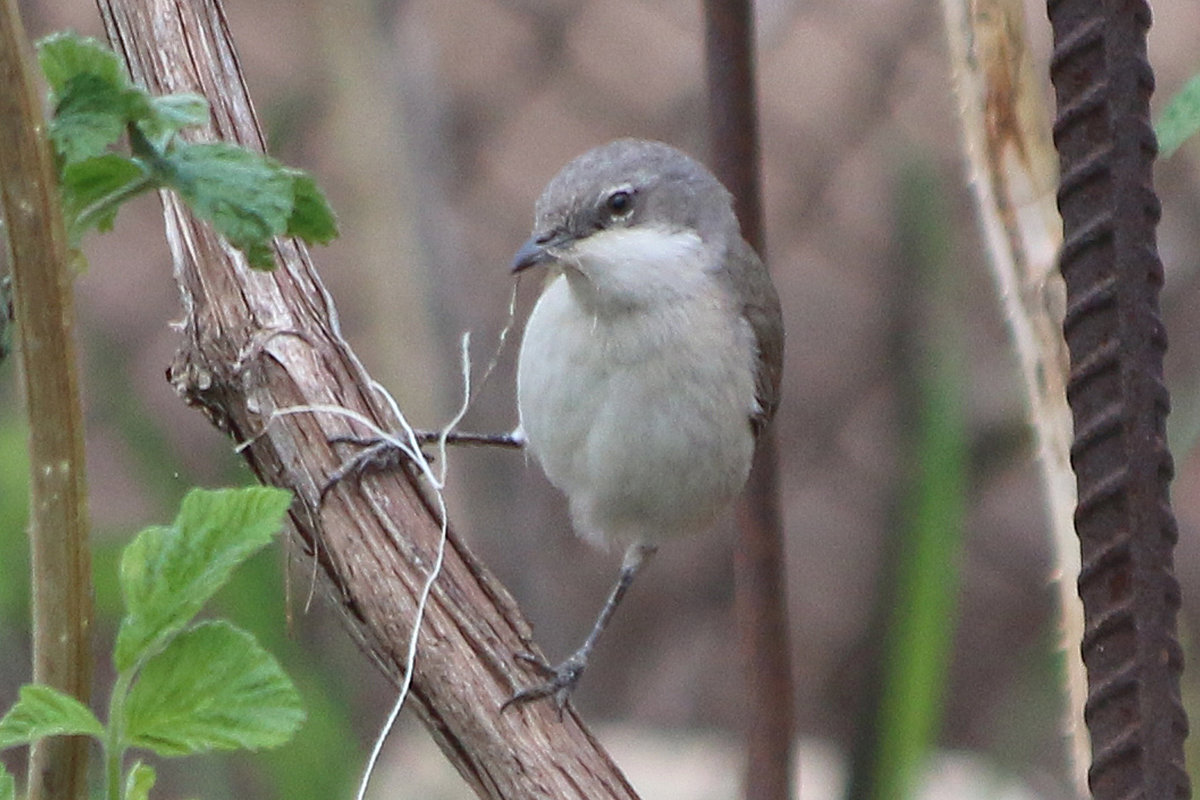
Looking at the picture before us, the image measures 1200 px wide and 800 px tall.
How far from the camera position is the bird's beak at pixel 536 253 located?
1.86 m

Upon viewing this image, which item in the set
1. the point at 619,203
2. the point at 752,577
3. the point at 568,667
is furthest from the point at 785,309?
the point at 752,577

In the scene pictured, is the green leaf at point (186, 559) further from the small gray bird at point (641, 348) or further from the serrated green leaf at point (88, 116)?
the small gray bird at point (641, 348)

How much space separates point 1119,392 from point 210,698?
1.90ft

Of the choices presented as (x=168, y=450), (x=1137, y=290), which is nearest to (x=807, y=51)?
(x=168, y=450)

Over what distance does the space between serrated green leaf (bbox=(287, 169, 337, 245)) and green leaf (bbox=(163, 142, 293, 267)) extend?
3cm

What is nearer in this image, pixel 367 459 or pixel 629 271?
pixel 367 459

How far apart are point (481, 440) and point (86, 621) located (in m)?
1.72

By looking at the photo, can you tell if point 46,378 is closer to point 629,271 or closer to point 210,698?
point 210,698

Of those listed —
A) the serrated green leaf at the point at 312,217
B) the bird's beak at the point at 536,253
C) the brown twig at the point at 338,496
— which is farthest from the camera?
the bird's beak at the point at 536,253

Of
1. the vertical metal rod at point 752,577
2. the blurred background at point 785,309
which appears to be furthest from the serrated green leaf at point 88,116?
the blurred background at point 785,309

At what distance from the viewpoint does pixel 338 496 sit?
44.0 inches

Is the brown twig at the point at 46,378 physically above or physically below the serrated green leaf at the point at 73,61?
below

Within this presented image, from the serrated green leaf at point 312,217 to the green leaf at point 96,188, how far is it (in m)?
0.09

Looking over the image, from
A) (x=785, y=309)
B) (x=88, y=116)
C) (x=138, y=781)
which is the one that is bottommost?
(x=138, y=781)
